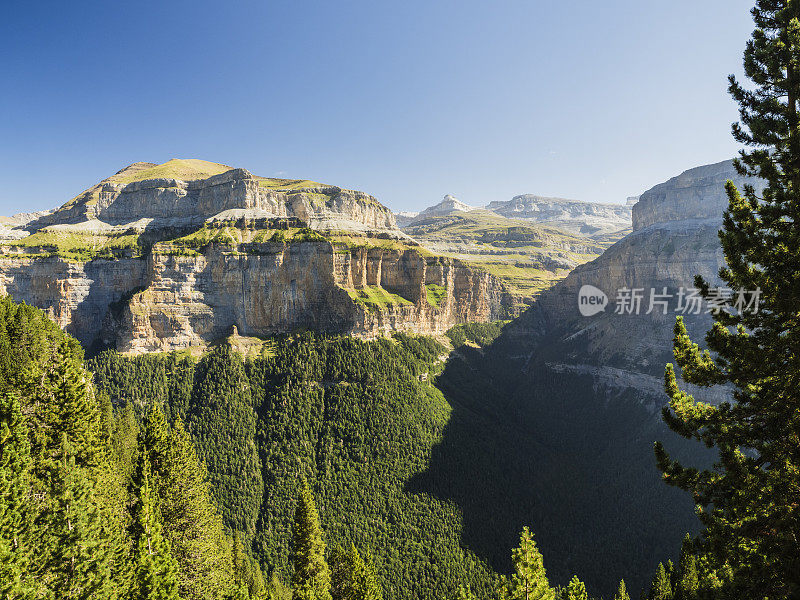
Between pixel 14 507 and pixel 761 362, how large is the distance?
3354 cm

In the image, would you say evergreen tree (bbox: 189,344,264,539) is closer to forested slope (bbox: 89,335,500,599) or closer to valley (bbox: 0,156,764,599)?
forested slope (bbox: 89,335,500,599)

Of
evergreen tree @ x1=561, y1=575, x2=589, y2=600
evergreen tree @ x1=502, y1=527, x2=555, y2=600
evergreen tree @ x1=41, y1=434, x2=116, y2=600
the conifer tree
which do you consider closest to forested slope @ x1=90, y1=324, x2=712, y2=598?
evergreen tree @ x1=561, y1=575, x2=589, y2=600

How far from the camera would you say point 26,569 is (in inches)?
720

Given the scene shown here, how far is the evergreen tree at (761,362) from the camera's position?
561 inches

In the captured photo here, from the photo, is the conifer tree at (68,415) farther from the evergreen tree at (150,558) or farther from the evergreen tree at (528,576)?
the evergreen tree at (528,576)

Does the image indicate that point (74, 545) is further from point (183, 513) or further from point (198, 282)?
point (198, 282)

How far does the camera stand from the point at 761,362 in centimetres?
1469

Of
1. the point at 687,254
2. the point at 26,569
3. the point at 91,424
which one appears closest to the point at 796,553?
the point at 26,569

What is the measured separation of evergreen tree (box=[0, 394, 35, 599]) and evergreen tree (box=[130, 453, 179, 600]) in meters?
5.44

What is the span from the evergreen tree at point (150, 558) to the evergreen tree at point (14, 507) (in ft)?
17.9

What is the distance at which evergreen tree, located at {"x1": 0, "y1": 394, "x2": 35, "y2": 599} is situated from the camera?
16359 mm

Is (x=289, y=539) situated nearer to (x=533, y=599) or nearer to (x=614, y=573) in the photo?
(x=614, y=573)

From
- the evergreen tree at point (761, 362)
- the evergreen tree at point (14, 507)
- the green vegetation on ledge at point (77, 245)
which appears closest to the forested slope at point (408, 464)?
the green vegetation on ledge at point (77, 245)

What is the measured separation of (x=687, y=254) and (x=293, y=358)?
201 metres
